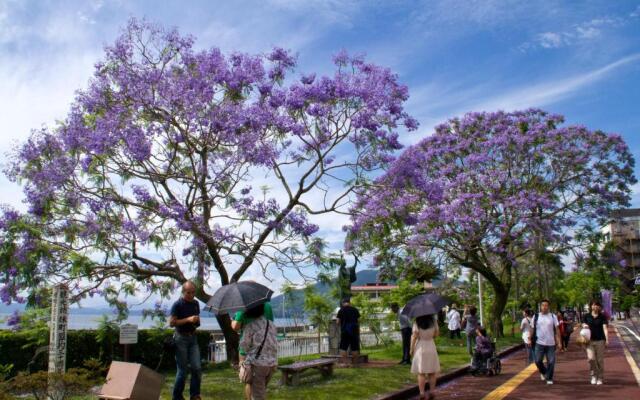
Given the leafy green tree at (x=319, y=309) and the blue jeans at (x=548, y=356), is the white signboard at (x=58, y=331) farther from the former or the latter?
the leafy green tree at (x=319, y=309)

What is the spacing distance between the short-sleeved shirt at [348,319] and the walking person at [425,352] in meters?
6.08

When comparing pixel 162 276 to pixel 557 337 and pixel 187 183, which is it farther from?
pixel 557 337

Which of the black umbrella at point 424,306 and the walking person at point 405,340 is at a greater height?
the black umbrella at point 424,306

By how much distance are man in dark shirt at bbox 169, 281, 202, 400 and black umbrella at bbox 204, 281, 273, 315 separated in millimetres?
1212

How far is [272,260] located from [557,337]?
638cm

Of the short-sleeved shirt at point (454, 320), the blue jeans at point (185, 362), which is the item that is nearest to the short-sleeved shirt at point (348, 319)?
the blue jeans at point (185, 362)

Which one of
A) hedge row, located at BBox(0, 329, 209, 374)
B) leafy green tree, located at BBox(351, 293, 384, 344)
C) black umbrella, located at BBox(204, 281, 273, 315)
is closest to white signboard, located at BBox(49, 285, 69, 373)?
black umbrella, located at BBox(204, 281, 273, 315)

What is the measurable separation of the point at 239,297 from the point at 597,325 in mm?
8151

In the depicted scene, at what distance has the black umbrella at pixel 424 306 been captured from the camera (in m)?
9.70

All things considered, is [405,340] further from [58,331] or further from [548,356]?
[58,331]

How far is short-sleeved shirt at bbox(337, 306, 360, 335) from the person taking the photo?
15.9 metres

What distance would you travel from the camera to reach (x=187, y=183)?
14.2 meters

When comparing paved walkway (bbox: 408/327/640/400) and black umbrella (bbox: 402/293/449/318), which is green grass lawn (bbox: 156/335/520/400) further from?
black umbrella (bbox: 402/293/449/318)

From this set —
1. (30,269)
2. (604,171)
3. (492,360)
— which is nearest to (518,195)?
(604,171)
